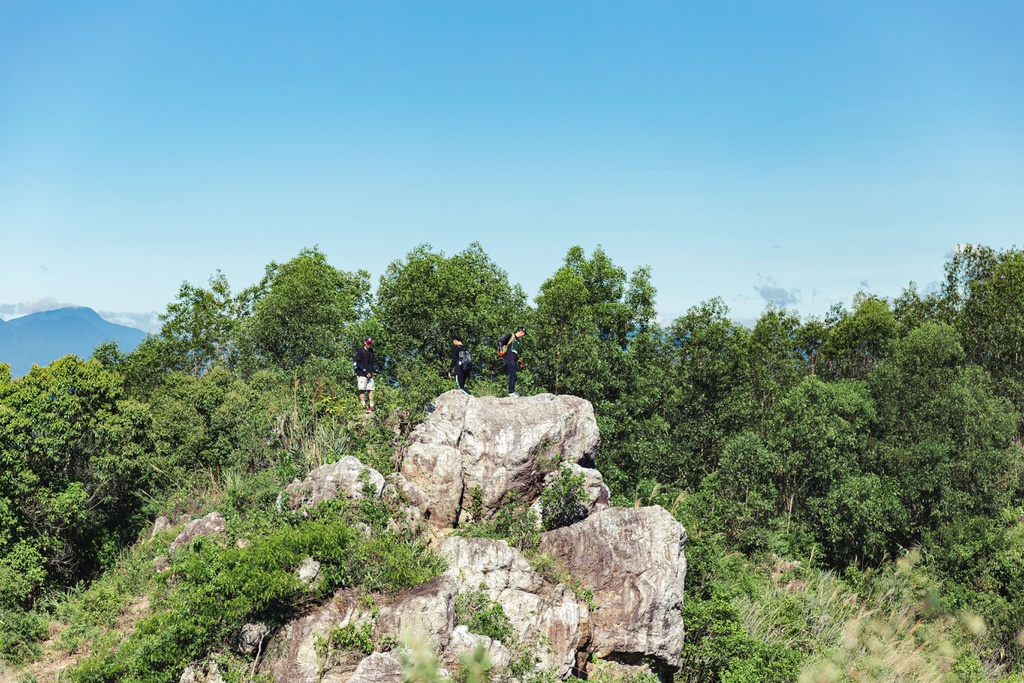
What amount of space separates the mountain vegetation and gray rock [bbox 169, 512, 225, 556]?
471 mm

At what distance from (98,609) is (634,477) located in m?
19.1

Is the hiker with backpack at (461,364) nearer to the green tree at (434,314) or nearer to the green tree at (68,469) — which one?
the green tree at (434,314)

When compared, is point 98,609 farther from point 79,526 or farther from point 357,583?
point 357,583

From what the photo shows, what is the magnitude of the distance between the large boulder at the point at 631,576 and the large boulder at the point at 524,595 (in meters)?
0.71

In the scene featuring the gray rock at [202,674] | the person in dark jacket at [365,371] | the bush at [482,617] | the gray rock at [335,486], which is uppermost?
the person in dark jacket at [365,371]

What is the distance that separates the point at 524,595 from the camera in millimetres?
13961

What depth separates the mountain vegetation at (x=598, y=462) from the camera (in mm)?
14859

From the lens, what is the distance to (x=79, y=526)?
19.9 metres

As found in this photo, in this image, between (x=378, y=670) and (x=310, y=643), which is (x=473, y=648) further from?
(x=310, y=643)

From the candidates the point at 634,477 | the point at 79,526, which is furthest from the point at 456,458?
the point at 634,477

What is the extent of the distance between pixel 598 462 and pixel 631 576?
1256cm

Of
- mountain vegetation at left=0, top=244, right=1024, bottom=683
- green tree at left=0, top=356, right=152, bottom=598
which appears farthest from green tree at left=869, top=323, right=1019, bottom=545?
green tree at left=0, top=356, right=152, bottom=598

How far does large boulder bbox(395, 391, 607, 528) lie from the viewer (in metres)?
16.9

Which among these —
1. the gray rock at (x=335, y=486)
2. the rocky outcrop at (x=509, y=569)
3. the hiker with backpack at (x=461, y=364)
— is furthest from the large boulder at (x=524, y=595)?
the hiker with backpack at (x=461, y=364)
